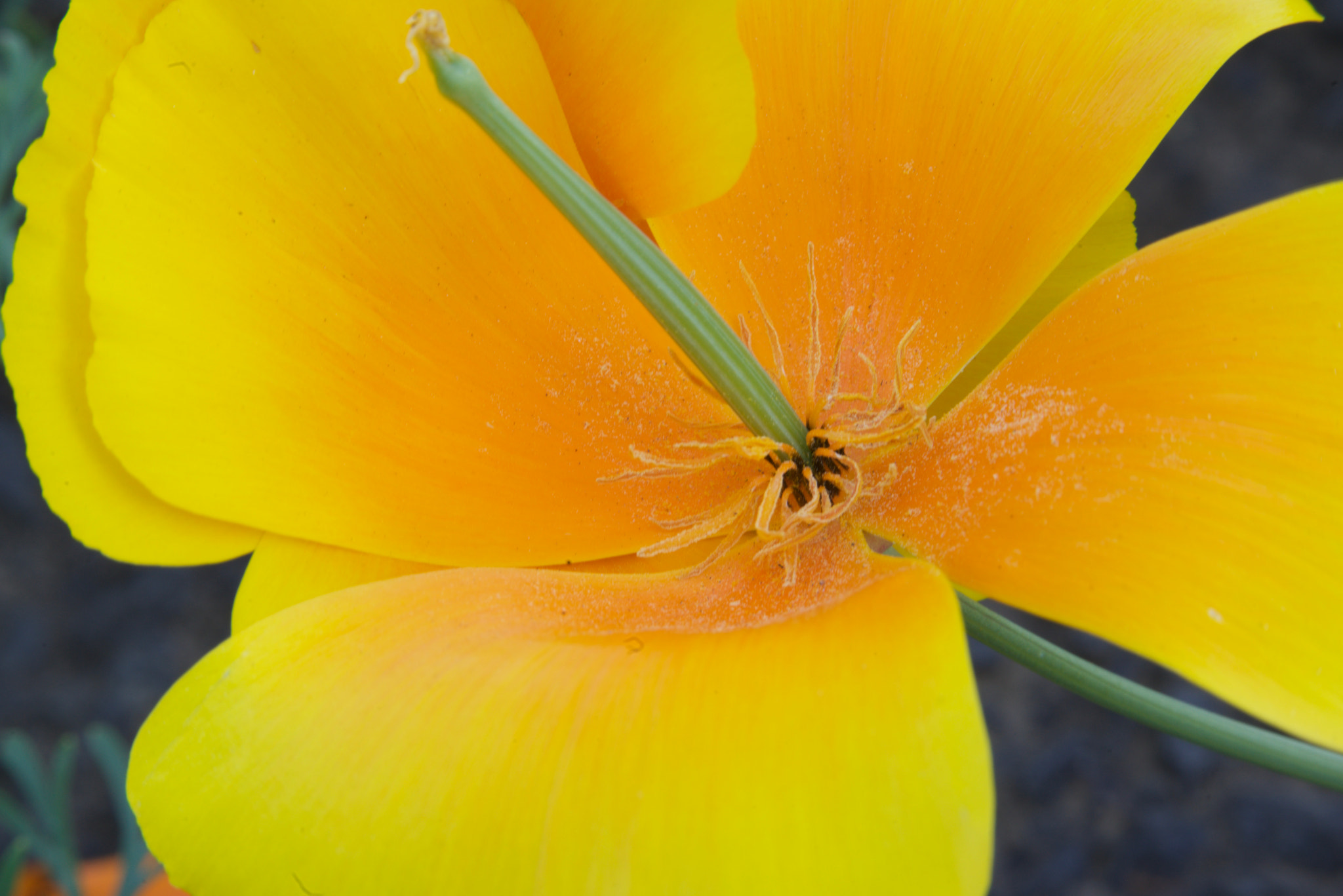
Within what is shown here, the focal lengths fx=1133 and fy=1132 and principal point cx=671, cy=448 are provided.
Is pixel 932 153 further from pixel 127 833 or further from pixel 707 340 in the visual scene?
pixel 127 833

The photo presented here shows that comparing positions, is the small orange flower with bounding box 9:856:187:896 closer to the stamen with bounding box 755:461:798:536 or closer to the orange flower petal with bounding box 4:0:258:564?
the orange flower petal with bounding box 4:0:258:564

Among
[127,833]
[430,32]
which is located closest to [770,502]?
[430,32]

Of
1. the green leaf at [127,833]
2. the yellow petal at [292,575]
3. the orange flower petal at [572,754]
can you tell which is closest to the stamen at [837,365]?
the orange flower petal at [572,754]

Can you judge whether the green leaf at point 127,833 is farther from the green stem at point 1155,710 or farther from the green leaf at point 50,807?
the green stem at point 1155,710

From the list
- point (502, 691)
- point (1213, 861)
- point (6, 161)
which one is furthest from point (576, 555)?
point (1213, 861)

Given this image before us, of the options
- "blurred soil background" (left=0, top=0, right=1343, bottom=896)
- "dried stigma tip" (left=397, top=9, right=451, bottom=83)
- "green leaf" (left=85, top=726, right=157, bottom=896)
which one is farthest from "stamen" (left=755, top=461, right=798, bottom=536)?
"blurred soil background" (left=0, top=0, right=1343, bottom=896)

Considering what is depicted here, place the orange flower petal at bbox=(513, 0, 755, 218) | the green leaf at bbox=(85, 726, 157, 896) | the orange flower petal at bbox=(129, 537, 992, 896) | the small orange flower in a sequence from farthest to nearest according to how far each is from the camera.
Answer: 1. the small orange flower
2. the green leaf at bbox=(85, 726, 157, 896)
3. the orange flower petal at bbox=(513, 0, 755, 218)
4. the orange flower petal at bbox=(129, 537, 992, 896)
